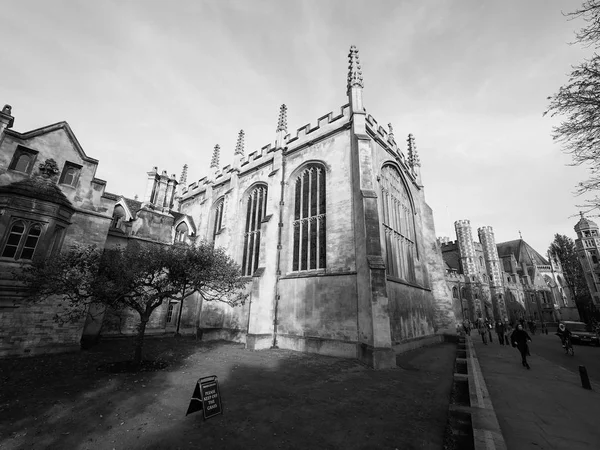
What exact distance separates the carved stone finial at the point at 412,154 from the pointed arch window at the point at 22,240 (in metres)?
27.7

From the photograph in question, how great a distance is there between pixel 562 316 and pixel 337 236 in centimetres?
7911

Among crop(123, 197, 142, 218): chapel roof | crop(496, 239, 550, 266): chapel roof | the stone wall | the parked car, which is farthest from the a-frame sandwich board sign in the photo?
crop(496, 239, 550, 266): chapel roof

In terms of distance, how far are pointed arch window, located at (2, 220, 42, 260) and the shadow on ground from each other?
4.95 metres

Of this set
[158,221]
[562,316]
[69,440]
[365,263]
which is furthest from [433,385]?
[562,316]

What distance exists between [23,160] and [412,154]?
2868cm

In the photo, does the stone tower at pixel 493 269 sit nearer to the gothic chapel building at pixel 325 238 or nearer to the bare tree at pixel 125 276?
the gothic chapel building at pixel 325 238

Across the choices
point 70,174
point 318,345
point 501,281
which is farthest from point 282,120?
point 501,281

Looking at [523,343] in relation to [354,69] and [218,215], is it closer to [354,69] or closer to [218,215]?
[354,69]

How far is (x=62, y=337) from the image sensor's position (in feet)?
43.3

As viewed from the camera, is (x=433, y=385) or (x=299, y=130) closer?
(x=433, y=385)

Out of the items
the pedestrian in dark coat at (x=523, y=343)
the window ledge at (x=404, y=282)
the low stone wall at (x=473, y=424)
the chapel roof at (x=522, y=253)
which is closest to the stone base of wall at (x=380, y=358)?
the low stone wall at (x=473, y=424)

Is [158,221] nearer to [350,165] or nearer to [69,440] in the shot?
[350,165]

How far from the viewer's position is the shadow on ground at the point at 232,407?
4.77 m

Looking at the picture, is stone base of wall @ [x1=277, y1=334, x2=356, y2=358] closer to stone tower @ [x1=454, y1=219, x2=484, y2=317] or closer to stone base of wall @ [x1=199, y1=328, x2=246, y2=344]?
stone base of wall @ [x1=199, y1=328, x2=246, y2=344]
